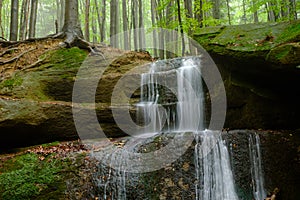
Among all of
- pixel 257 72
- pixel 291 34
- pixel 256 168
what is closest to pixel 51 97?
pixel 257 72

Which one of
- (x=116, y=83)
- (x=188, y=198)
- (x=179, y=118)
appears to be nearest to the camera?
(x=188, y=198)

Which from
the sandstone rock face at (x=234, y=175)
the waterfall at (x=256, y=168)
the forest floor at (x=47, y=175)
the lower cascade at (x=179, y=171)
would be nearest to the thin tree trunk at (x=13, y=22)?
the forest floor at (x=47, y=175)

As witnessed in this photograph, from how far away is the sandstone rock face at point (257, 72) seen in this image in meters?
5.71

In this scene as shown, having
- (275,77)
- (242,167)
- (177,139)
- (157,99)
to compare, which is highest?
(275,77)

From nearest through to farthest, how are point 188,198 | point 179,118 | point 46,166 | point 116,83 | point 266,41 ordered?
point 188,198
point 46,166
point 266,41
point 179,118
point 116,83

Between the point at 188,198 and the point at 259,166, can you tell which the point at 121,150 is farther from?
the point at 259,166

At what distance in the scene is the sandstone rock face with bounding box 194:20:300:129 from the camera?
225 inches

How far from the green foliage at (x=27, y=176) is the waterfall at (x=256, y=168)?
13.3 feet

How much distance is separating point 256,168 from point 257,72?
2.29 m

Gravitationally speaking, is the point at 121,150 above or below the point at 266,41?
below

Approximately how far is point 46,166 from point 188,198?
305cm

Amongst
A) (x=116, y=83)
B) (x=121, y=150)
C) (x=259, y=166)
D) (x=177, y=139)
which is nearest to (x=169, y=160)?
(x=177, y=139)

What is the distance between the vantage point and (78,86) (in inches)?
333

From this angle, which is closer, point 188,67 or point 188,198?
point 188,198
